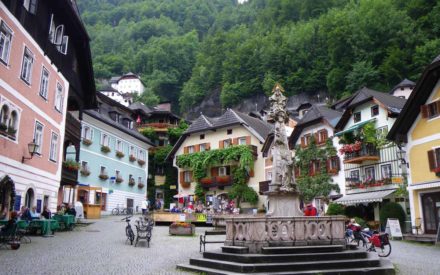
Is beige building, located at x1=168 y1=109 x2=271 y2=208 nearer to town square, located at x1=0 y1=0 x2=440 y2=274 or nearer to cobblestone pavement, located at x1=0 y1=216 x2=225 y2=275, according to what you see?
town square, located at x1=0 y1=0 x2=440 y2=274

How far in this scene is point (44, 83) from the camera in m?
23.4

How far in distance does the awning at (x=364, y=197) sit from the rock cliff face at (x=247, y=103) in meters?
34.8

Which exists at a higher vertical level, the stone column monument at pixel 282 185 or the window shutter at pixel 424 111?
the window shutter at pixel 424 111

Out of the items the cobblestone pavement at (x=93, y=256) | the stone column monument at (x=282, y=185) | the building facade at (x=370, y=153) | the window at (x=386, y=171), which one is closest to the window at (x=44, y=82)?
the cobblestone pavement at (x=93, y=256)

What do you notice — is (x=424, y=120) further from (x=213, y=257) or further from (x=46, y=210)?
(x=46, y=210)

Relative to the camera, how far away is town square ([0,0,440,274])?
1316cm

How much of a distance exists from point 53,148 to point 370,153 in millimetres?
21488

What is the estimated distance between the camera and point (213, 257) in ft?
42.0

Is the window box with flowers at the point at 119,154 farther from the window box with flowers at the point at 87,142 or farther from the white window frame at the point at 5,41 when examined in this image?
the white window frame at the point at 5,41

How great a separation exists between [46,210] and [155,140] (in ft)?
136

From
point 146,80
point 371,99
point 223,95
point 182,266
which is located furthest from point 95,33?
point 182,266

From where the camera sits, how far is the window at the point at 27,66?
67.5ft

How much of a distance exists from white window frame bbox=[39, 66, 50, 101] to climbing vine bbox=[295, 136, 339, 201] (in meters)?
22.8

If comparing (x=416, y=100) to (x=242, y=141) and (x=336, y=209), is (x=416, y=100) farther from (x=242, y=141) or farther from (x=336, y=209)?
(x=242, y=141)
